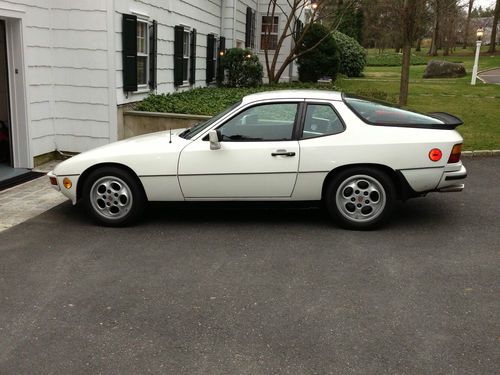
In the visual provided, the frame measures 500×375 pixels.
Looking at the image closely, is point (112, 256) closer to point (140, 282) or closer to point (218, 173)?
point (140, 282)

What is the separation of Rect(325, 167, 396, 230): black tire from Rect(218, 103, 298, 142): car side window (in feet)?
2.45

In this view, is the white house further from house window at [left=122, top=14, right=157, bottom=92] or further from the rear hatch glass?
the rear hatch glass

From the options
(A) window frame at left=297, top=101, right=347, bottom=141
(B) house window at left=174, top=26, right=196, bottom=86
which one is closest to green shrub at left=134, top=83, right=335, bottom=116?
(B) house window at left=174, top=26, right=196, bottom=86

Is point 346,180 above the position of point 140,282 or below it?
above

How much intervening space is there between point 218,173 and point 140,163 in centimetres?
85

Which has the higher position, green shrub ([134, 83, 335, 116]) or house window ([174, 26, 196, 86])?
house window ([174, 26, 196, 86])

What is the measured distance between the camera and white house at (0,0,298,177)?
27.6ft

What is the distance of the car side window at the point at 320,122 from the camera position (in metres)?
5.70

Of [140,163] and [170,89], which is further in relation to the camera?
[170,89]

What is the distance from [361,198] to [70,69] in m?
6.08

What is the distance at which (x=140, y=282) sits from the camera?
4.43 meters

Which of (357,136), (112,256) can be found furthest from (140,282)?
(357,136)

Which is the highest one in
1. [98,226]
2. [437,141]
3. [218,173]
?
[437,141]

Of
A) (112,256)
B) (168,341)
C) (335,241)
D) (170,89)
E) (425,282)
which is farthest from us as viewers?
(170,89)
